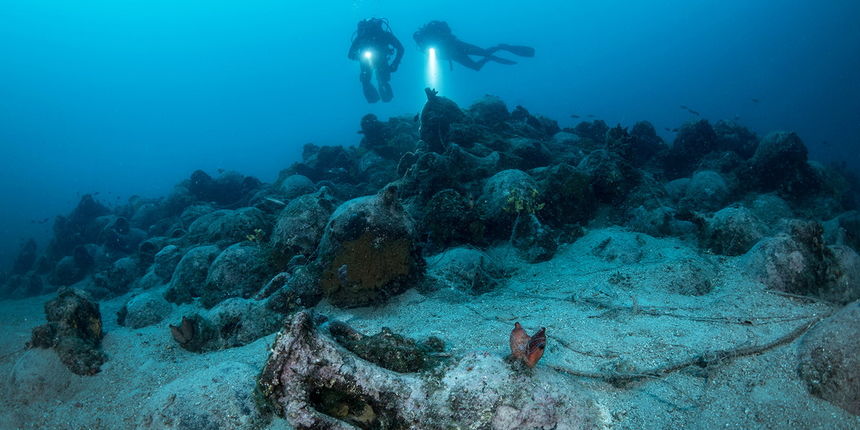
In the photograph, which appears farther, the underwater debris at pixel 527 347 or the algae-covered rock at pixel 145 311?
the algae-covered rock at pixel 145 311

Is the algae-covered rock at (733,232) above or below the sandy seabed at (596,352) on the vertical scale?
above

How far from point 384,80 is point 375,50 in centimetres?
214

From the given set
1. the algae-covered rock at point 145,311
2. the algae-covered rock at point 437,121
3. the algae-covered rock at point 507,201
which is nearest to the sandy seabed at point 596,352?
the algae-covered rock at point 145,311

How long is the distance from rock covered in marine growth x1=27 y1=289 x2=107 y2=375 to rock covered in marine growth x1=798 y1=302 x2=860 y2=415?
8188mm

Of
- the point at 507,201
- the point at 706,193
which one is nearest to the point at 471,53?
the point at 706,193

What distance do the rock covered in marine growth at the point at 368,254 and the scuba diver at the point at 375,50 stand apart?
22.6 meters

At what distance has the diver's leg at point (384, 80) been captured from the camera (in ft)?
87.9

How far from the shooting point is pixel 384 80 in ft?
89.7

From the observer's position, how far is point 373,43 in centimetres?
2577

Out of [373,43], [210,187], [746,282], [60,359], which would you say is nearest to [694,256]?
[746,282]

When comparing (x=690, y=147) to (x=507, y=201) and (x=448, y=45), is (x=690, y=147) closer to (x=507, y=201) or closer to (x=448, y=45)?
(x=507, y=201)

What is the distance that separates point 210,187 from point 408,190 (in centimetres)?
1402

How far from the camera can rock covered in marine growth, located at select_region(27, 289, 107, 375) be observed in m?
5.16

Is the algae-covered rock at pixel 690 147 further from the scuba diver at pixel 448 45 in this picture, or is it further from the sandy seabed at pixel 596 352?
the scuba diver at pixel 448 45
